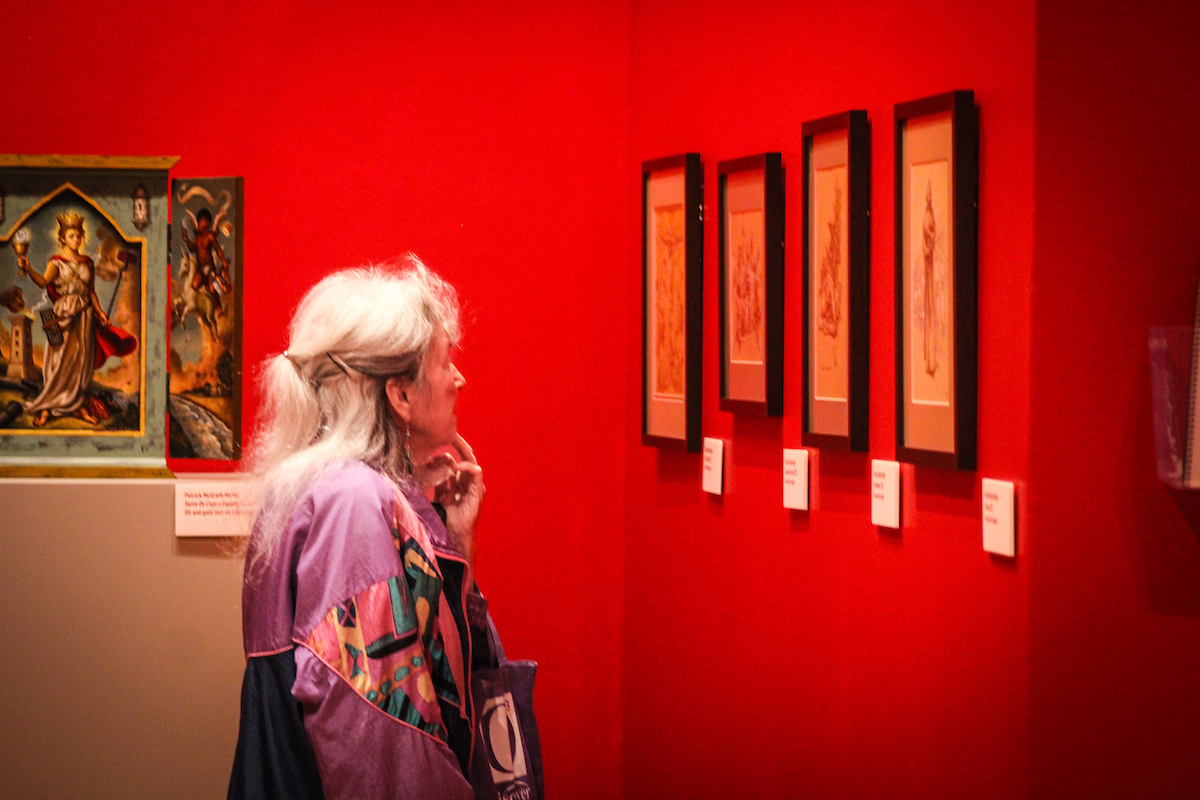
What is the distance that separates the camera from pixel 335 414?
2.06 meters

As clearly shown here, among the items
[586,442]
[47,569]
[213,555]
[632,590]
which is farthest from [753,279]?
[47,569]

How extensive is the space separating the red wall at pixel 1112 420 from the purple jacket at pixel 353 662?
120cm

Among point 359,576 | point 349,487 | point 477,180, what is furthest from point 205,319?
point 359,576

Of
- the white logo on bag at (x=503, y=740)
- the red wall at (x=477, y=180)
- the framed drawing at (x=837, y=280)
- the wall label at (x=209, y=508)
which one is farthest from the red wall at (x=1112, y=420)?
the wall label at (x=209, y=508)

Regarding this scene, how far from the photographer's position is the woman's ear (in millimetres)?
2072

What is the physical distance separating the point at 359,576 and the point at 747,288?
64.5 inches

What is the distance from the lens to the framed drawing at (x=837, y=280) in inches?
105

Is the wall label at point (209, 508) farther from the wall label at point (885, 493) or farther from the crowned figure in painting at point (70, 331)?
the wall label at point (885, 493)

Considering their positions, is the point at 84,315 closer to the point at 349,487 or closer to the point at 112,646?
the point at 112,646

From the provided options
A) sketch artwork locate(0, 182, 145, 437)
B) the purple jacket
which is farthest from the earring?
sketch artwork locate(0, 182, 145, 437)

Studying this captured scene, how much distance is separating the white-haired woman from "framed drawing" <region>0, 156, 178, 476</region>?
1.27m

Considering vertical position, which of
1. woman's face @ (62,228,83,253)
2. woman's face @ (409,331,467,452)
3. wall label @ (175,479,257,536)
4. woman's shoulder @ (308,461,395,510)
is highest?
woman's face @ (62,228,83,253)

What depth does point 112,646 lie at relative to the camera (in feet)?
10.4

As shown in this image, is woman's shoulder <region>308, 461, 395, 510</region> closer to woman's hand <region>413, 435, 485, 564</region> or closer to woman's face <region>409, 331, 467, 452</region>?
woman's face <region>409, 331, 467, 452</region>
